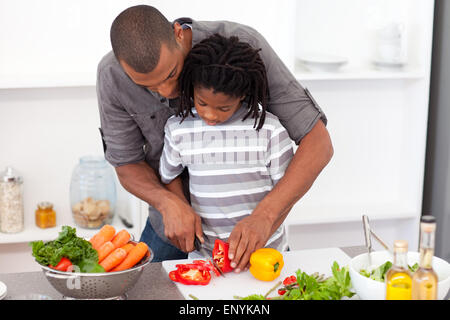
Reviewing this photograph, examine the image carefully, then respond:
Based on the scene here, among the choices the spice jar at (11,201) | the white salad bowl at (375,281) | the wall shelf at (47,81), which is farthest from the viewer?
the spice jar at (11,201)

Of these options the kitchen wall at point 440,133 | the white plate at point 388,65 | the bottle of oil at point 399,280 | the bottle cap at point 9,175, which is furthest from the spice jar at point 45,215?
the bottle of oil at point 399,280

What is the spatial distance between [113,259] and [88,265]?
0.05 metres

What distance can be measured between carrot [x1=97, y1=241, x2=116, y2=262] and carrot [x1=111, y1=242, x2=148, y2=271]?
0.04 meters

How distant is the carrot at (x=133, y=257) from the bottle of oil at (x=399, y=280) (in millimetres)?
519

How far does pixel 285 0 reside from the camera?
8.62 ft

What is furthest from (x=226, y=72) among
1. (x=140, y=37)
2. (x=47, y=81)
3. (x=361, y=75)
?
(x=361, y=75)

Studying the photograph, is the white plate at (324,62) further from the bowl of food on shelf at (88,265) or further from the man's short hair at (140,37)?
the bowl of food on shelf at (88,265)

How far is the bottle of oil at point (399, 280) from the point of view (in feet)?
3.67

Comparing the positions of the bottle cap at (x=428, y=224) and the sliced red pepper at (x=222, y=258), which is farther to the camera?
the sliced red pepper at (x=222, y=258)

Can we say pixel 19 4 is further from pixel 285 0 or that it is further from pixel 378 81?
pixel 378 81

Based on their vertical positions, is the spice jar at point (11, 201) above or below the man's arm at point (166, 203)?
below

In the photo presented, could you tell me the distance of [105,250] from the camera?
1385mm

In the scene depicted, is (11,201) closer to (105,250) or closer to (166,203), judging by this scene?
(166,203)
